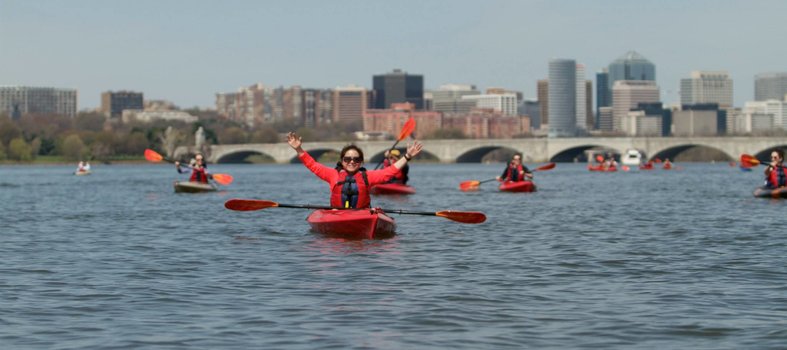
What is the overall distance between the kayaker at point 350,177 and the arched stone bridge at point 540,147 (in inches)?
4354

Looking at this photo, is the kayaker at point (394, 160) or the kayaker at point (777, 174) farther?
the kayaker at point (777, 174)

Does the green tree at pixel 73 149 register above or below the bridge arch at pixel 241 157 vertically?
above

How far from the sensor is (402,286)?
15.0 meters

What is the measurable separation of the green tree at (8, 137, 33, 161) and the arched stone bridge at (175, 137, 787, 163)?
24.7 metres

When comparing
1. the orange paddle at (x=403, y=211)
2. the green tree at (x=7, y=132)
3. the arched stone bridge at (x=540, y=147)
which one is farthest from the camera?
the green tree at (x=7, y=132)

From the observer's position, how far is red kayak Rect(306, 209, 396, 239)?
20.7 meters

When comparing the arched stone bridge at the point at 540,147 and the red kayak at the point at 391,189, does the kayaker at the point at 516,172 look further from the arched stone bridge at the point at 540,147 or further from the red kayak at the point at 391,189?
the arched stone bridge at the point at 540,147

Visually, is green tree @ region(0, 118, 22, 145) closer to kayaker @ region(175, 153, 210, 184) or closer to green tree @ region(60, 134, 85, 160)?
green tree @ region(60, 134, 85, 160)

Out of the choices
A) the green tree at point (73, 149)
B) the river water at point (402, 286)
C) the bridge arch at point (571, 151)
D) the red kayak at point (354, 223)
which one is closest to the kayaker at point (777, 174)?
the river water at point (402, 286)

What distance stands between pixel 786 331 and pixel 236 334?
191 inches

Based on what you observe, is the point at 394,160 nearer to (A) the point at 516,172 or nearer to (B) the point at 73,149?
(A) the point at 516,172

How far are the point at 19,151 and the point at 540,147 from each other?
6172 centimetres

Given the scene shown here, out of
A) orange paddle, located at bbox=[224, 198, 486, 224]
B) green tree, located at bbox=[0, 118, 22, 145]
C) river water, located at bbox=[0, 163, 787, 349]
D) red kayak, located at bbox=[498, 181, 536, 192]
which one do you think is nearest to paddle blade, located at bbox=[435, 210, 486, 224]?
orange paddle, located at bbox=[224, 198, 486, 224]

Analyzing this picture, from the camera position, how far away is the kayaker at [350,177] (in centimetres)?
2030
